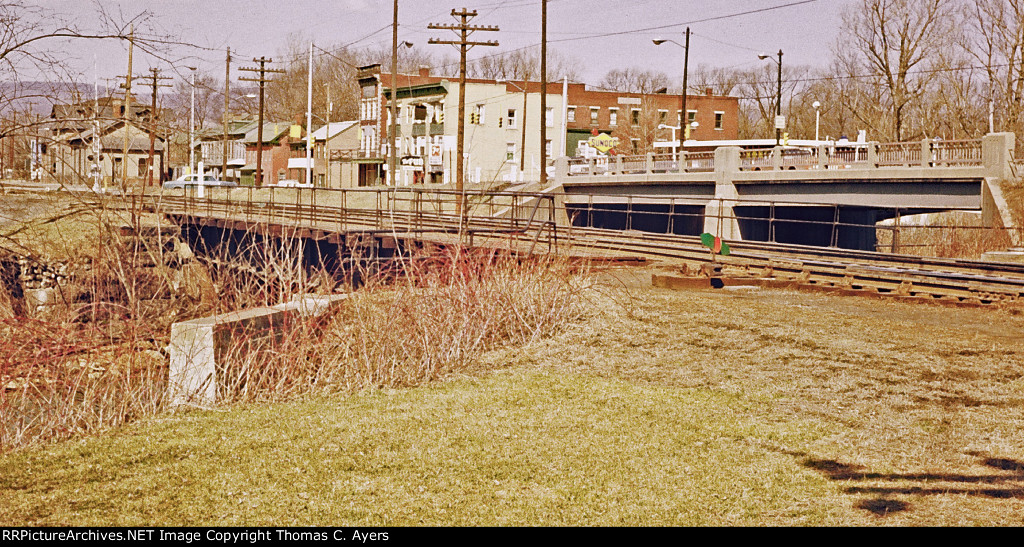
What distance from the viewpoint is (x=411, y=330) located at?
10.6m

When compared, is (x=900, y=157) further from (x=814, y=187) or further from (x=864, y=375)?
(x=864, y=375)

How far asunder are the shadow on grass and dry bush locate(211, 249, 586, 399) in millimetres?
4377

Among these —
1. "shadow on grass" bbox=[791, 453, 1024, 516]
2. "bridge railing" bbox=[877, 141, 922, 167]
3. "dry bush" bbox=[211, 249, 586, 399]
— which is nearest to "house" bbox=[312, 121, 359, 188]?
"bridge railing" bbox=[877, 141, 922, 167]

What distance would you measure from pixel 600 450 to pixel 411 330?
3880 mm

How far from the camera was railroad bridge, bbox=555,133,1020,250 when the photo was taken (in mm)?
30344

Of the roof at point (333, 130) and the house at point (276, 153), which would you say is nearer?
the roof at point (333, 130)

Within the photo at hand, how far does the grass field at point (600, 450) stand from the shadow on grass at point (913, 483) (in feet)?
0.07

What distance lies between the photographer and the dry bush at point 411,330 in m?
9.56

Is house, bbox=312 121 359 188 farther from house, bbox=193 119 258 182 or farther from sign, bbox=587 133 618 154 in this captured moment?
sign, bbox=587 133 618 154

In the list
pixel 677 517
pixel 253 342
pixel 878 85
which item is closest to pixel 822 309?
pixel 253 342

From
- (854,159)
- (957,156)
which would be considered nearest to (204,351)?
(957,156)

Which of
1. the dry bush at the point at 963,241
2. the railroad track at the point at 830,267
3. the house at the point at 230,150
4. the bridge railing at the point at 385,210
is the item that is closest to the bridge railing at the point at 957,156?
the dry bush at the point at 963,241

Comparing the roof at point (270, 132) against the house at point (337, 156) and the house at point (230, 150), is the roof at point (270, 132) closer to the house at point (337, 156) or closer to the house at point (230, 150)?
the house at point (230, 150)

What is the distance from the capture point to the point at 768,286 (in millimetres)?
18453
